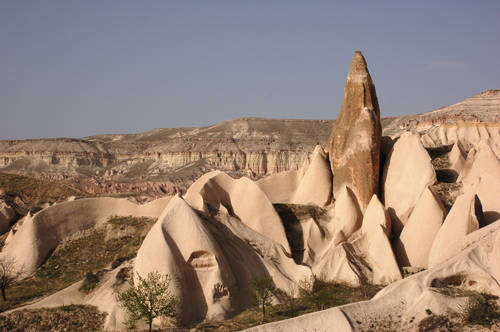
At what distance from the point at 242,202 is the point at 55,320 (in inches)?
474

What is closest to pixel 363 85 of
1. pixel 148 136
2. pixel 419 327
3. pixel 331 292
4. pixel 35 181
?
pixel 331 292

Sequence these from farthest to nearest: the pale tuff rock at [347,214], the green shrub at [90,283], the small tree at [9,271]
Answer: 1. the pale tuff rock at [347,214]
2. the small tree at [9,271]
3. the green shrub at [90,283]

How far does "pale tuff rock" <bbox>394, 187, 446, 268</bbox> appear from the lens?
2605 cm

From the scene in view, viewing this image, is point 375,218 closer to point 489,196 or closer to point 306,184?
point 489,196

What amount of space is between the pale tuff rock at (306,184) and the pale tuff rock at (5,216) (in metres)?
19.3

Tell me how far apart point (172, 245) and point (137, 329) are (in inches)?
160

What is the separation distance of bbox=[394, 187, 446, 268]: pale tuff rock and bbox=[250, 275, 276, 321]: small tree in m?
7.49

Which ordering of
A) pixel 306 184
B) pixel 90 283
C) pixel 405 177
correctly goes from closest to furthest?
pixel 90 283 → pixel 405 177 → pixel 306 184

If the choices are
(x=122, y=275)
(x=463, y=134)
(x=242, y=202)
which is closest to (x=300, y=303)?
(x=242, y=202)

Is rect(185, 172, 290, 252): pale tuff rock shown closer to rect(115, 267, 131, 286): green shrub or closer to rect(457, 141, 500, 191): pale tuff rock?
rect(115, 267, 131, 286): green shrub

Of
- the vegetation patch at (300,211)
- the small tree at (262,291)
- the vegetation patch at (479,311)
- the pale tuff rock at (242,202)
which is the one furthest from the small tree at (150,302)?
the vegetation patch at (300,211)

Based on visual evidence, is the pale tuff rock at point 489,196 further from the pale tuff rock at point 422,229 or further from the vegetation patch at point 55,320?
the vegetation patch at point 55,320

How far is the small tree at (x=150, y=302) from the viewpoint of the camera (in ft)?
62.7

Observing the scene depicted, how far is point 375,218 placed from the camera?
27391 mm
